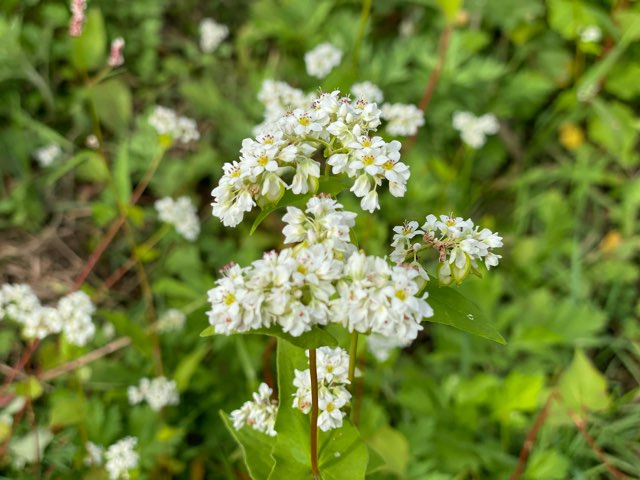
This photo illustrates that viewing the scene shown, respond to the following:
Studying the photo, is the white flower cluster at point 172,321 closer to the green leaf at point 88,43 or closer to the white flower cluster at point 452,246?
the green leaf at point 88,43

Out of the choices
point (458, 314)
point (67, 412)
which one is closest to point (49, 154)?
point (67, 412)

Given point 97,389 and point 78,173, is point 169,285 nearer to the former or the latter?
point 97,389

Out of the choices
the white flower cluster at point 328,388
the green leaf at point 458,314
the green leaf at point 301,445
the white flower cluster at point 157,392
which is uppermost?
the green leaf at point 458,314

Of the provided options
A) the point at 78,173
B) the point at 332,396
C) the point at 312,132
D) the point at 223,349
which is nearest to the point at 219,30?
the point at 78,173

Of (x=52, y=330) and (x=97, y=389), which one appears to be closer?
(x=52, y=330)

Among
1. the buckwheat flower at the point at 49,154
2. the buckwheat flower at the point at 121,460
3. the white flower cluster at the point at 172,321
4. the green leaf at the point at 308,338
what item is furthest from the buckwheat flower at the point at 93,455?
the buckwheat flower at the point at 49,154
